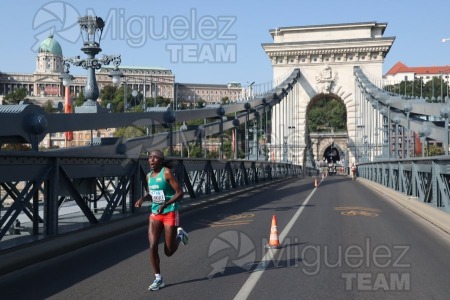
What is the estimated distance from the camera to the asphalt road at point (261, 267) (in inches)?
296

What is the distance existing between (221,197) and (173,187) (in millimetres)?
15485

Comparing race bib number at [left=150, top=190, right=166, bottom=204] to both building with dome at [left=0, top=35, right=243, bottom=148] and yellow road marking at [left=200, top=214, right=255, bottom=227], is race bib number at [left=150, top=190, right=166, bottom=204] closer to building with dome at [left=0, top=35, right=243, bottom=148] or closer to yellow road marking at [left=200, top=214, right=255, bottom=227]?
yellow road marking at [left=200, top=214, right=255, bottom=227]

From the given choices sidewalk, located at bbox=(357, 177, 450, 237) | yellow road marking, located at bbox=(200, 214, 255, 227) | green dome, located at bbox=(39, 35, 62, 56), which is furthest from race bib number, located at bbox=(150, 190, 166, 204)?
green dome, located at bbox=(39, 35, 62, 56)

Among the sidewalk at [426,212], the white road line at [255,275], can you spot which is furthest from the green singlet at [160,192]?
the sidewalk at [426,212]

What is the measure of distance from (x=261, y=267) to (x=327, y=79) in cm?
7128

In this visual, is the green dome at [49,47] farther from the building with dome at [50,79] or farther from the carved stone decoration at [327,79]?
the carved stone decoration at [327,79]

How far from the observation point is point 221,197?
23484 millimetres

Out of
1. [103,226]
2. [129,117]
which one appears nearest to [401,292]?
[103,226]

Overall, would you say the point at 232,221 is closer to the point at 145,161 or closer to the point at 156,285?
the point at 145,161

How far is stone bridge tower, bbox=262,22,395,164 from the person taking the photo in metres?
77.7

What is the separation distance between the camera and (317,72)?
3110 inches

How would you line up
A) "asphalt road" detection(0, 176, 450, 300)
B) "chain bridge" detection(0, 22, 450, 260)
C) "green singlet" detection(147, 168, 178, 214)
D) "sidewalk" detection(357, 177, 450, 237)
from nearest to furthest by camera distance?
"asphalt road" detection(0, 176, 450, 300), "green singlet" detection(147, 168, 178, 214), "chain bridge" detection(0, 22, 450, 260), "sidewalk" detection(357, 177, 450, 237)

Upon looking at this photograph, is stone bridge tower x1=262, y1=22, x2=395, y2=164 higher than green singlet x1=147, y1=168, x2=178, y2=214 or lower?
higher

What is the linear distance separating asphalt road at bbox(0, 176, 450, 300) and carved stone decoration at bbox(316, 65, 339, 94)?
6497 centimetres
